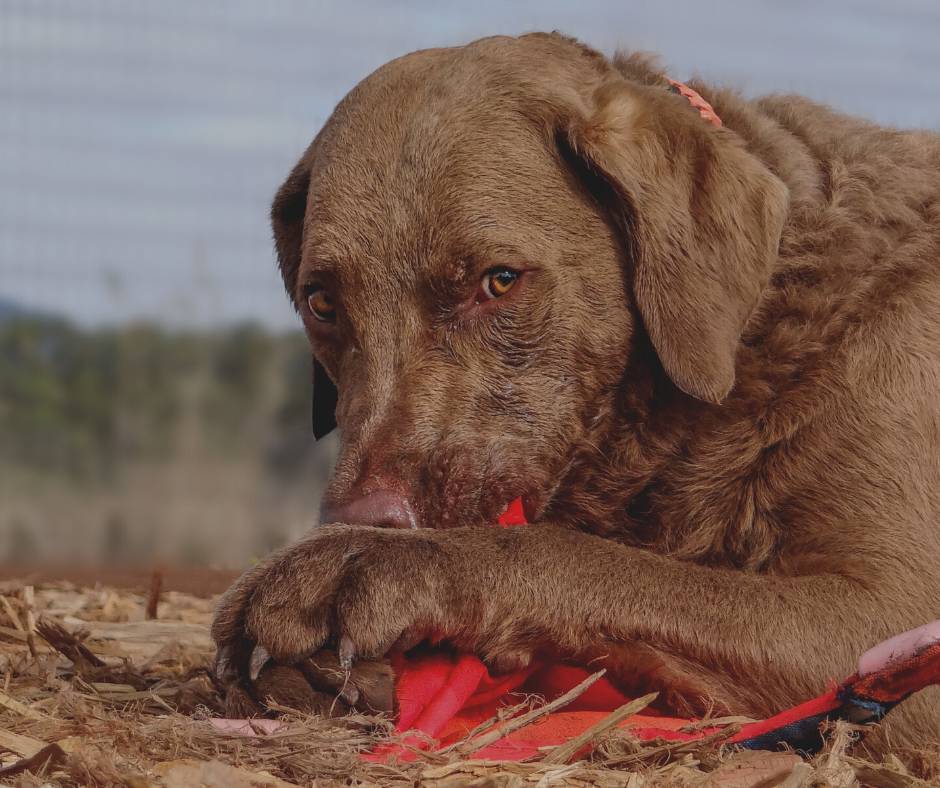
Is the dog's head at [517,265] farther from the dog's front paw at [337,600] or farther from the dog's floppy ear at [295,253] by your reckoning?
the dog's floppy ear at [295,253]

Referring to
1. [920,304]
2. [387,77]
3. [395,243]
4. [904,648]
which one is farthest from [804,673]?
[387,77]

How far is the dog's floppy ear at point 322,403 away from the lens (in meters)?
4.92

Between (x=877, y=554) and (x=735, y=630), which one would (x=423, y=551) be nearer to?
(x=735, y=630)

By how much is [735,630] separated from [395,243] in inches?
55.0

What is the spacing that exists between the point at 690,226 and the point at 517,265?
1.66ft

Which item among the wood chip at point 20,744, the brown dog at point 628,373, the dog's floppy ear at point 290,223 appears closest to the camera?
the wood chip at point 20,744

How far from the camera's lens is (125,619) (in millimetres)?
5363

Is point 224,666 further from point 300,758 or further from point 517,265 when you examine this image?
point 517,265

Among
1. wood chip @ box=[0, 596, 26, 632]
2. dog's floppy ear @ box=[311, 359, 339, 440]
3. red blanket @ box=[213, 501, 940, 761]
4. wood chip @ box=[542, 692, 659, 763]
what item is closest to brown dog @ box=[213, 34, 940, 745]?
red blanket @ box=[213, 501, 940, 761]

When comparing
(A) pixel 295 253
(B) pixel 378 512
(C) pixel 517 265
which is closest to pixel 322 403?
(A) pixel 295 253

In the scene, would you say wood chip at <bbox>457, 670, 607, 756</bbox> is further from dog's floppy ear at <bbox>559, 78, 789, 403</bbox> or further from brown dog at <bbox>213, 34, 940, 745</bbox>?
dog's floppy ear at <bbox>559, 78, 789, 403</bbox>

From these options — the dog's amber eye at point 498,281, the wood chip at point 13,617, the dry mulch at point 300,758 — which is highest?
the dog's amber eye at point 498,281

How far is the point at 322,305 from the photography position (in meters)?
4.07

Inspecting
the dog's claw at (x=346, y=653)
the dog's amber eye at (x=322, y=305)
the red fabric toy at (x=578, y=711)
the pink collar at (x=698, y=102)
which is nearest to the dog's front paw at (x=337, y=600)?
the dog's claw at (x=346, y=653)
